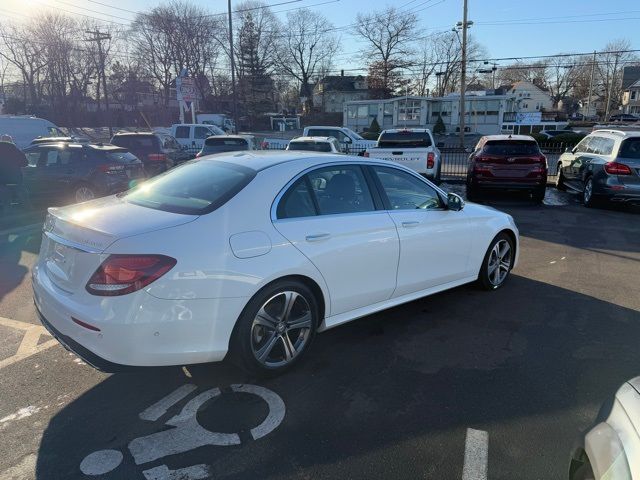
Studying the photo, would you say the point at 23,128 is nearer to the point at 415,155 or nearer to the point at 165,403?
the point at 415,155

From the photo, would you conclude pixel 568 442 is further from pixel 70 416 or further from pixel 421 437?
pixel 70 416

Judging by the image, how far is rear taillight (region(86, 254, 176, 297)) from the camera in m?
2.69

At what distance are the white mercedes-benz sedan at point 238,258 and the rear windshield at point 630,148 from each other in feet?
24.9

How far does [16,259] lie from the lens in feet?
21.8

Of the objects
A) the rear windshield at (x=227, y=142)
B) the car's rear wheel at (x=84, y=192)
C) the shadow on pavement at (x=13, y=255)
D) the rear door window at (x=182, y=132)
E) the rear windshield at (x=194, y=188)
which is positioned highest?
the rear door window at (x=182, y=132)

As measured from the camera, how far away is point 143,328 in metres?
2.71

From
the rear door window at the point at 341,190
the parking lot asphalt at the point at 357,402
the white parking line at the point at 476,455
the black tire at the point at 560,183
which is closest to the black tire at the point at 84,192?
the parking lot asphalt at the point at 357,402

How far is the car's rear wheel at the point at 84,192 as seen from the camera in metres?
9.98

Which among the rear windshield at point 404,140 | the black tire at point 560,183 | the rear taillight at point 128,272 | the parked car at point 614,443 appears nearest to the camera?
the parked car at point 614,443

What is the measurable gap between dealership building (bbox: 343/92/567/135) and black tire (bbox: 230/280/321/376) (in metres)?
48.1

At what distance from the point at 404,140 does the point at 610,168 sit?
524 centimetres

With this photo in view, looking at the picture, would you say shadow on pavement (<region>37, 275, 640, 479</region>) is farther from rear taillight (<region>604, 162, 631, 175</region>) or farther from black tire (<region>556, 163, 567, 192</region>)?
black tire (<region>556, 163, 567, 192</region>)

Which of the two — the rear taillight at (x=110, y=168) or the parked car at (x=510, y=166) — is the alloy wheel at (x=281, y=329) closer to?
the rear taillight at (x=110, y=168)

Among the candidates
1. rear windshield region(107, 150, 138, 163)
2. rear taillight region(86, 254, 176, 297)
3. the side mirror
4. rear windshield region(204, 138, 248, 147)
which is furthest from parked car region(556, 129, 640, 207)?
rear windshield region(107, 150, 138, 163)
